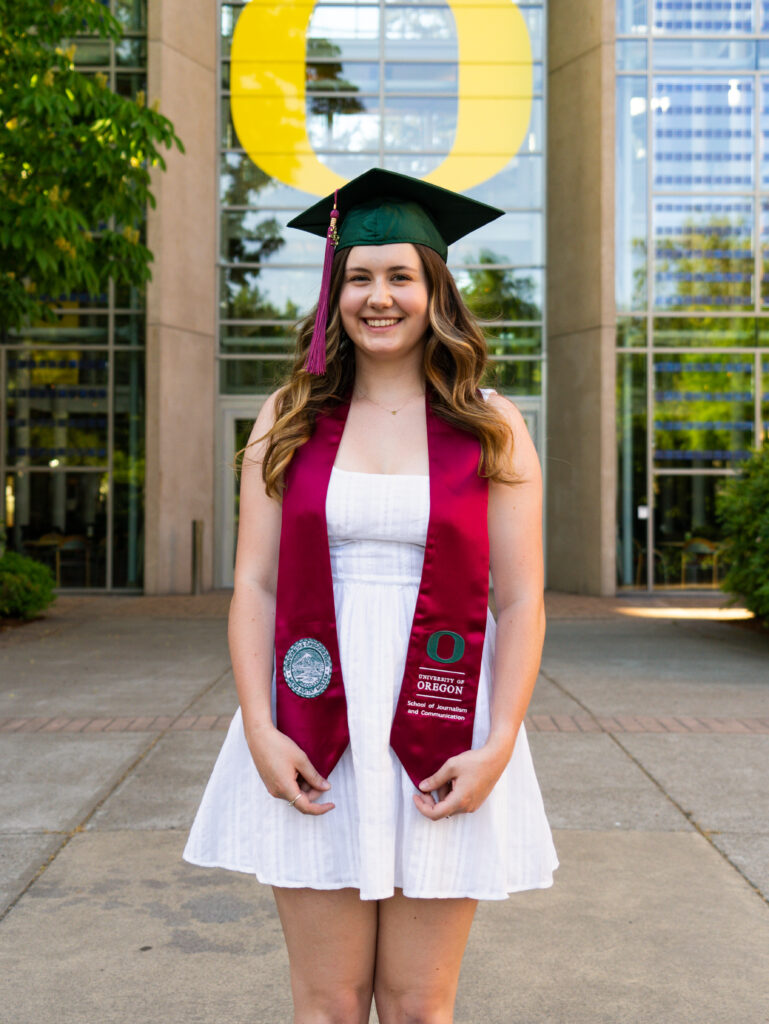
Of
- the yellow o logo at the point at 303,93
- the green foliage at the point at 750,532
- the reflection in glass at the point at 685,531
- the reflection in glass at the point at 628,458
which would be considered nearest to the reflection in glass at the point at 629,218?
the reflection in glass at the point at 628,458

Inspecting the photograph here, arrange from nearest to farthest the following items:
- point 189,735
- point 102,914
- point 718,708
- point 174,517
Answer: point 102,914
point 189,735
point 718,708
point 174,517

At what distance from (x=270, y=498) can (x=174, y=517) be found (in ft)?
42.3

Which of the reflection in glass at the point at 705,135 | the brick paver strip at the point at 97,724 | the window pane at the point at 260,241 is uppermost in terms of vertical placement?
the reflection in glass at the point at 705,135

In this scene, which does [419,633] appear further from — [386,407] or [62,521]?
[62,521]

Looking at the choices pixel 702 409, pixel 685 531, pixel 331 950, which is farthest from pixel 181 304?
pixel 331 950

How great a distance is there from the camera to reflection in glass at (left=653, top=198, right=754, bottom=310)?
49.7 feet

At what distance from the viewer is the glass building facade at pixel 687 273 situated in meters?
15.1

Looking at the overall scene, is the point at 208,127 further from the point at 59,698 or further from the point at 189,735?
the point at 189,735

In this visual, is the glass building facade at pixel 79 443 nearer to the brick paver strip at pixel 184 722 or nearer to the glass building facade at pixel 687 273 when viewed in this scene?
the glass building facade at pixel 687 273

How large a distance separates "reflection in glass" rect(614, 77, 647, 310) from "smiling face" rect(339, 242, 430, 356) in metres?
13.6

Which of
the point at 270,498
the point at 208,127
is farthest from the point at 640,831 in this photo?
the point at 208,127

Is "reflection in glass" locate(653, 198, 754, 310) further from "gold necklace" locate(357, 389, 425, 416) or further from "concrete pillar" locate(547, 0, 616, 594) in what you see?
"gold necklace" locate(357, 389, 425, 416)

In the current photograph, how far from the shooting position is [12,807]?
15.7 feet

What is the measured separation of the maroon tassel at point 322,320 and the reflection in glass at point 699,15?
48.8ft
